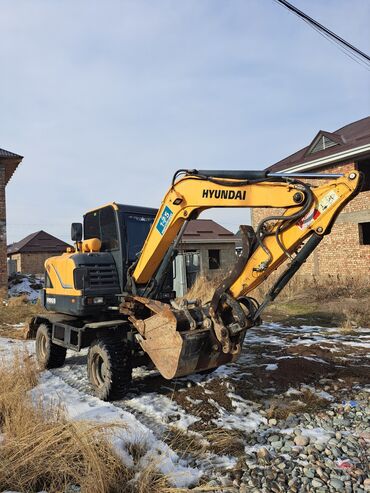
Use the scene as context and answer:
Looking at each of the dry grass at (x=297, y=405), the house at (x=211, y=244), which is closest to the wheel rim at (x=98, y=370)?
the dry grass at (x=297, y=405)

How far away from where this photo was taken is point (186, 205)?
5.08 metres

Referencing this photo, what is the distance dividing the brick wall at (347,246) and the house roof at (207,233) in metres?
13.5

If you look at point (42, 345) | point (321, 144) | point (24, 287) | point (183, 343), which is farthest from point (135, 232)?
point (24, 287)

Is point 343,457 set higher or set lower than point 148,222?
lower

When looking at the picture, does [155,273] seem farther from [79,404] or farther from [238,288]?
[79,404]

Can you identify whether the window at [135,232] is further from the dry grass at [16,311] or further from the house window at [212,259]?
the house window at [212,259]

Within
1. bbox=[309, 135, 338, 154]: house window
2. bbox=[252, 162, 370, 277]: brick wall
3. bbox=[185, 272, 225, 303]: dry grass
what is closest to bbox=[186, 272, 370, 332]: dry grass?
bbox=[185, 272, 225, 303]: dry grass

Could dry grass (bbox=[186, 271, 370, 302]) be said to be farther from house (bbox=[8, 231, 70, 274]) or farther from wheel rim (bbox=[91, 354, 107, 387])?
house (bbox=[8, 231, 70, 274])

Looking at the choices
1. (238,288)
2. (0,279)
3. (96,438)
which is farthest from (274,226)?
(0,279)

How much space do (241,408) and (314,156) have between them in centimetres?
1462

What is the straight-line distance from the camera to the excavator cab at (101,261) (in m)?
5.99

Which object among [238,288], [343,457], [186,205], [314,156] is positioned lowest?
[343,457]

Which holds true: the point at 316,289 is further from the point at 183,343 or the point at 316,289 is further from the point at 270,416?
the point at 183,343

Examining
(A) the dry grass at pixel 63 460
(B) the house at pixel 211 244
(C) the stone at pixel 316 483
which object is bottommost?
(C) the stone at pixel 316 483
